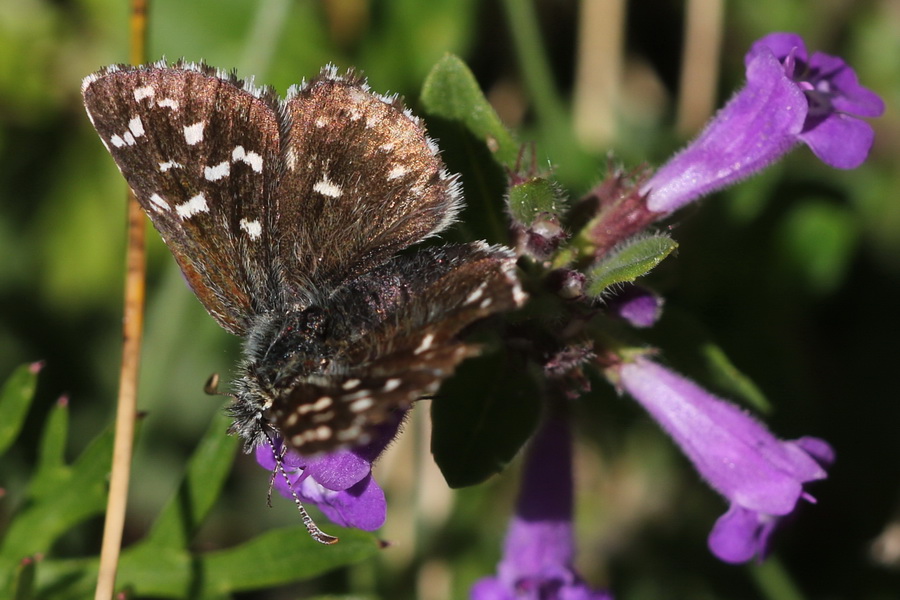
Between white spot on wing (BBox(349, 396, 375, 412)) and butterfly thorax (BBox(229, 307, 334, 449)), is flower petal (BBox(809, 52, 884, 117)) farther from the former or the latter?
white spot on wing (BBox(349, 396, 375, 412))

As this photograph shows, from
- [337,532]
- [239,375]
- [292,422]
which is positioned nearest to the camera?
[292,422]

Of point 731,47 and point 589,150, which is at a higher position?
point 731,47

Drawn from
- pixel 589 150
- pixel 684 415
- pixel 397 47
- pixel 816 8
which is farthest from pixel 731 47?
pixel 684 415

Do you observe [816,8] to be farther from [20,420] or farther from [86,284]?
[20,420]

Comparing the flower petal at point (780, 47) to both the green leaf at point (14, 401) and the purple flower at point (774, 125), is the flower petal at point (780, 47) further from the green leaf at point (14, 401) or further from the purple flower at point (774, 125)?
the green leaf at point (14, 401)

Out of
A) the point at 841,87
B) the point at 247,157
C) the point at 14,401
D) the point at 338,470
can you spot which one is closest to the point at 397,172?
the point at 247,157

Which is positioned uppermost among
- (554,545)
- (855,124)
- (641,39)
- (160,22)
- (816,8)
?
(160,22)

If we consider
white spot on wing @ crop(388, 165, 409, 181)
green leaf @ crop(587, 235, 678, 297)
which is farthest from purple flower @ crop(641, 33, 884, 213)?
white spot on wing @ crop(388, 165, 409, 181)
